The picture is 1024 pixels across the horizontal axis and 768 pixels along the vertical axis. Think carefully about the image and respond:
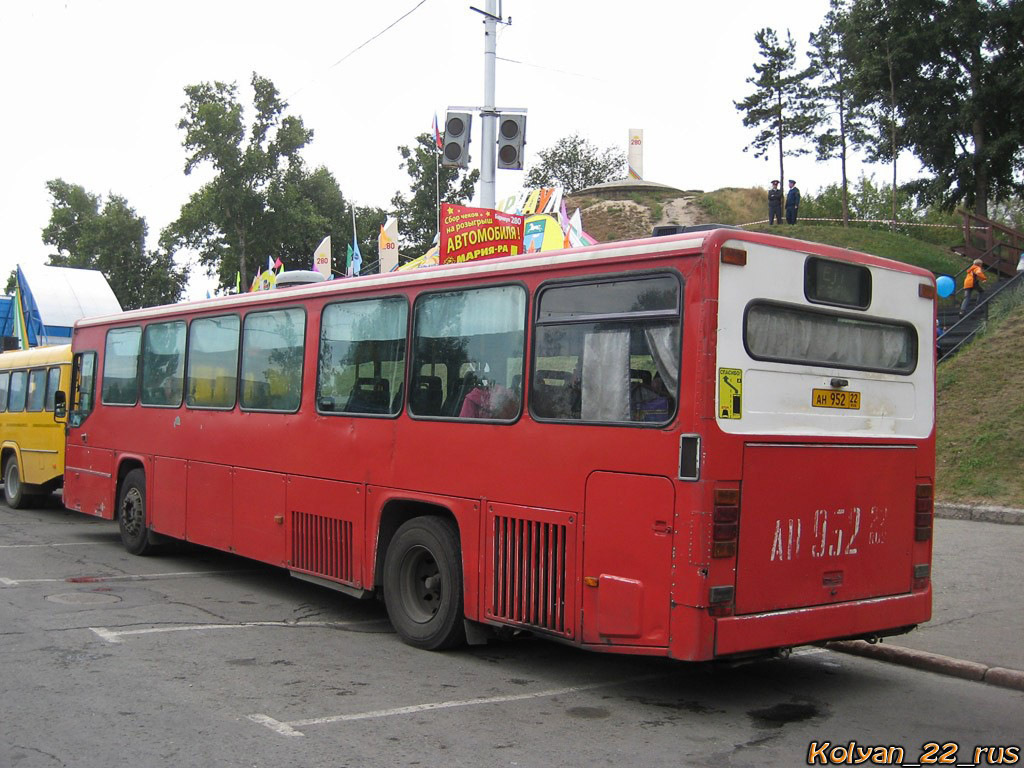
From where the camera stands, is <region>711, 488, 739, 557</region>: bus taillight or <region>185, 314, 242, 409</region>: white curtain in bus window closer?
<region>711, 488, 739, 557</region>: bus taillight

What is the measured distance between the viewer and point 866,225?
4294cm

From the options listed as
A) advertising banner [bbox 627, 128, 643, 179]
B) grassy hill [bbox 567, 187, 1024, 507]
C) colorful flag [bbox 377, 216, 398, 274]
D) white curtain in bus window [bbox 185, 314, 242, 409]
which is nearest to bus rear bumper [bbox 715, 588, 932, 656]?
white curtain in bus window [bbox 185, 314, 242, 409]

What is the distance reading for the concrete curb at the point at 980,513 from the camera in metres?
13.3

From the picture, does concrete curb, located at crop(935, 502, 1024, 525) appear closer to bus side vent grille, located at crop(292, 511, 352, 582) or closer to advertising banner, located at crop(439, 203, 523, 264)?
advertising banner, located at crop(439, 203, 523, 264)

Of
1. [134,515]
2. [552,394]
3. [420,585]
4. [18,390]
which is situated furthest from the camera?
[18,390]

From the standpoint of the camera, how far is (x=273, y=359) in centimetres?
1006

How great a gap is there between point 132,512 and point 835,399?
9.16 meters

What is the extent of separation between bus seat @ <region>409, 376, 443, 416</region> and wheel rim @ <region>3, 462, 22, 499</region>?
12161 millimetres

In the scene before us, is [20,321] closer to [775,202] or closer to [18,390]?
[18,390]

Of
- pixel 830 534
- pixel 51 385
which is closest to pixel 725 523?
pixel 830 534

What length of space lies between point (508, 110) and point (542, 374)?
340 inches

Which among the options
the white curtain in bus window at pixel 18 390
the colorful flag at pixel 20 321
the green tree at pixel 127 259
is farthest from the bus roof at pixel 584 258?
the green tree at pixel 127 259

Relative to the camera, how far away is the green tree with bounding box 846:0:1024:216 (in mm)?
38688

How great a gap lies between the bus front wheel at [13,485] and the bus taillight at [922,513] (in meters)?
15.2
